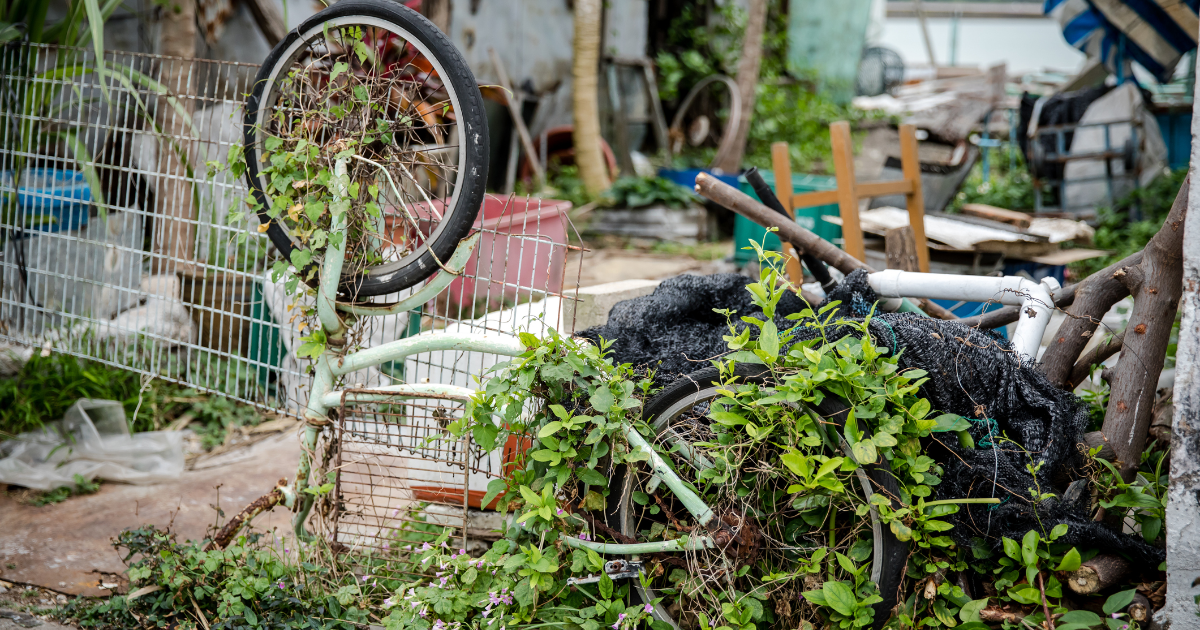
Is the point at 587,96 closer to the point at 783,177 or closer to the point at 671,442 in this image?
the point at 783,177

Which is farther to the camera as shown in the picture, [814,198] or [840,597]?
[814,198]

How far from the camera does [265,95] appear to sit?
2.22 m

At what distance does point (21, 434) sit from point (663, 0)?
9.42m

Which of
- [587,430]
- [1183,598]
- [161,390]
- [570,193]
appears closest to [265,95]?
[587,430]

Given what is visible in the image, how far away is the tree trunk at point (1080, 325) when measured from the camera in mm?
2164

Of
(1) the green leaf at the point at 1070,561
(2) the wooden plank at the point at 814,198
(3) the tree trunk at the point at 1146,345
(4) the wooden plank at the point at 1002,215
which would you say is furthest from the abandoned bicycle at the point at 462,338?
(4) the wooden plank at the point at 1002,215

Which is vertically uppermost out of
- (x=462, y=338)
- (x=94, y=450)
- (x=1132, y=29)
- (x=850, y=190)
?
(x=1132, y=29)

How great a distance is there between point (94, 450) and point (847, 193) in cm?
354

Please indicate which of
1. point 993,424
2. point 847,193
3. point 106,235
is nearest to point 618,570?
point 993,424

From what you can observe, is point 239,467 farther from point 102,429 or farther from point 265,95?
point 265,95

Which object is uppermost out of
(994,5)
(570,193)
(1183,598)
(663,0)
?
(994,5)

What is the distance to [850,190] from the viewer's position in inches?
143

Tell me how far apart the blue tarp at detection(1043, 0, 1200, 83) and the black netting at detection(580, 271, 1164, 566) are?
493 centimetres

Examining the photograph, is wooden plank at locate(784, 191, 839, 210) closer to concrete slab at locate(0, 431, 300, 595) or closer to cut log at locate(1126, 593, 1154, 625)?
cut log at locate(1126, 593, 1154, 625)
